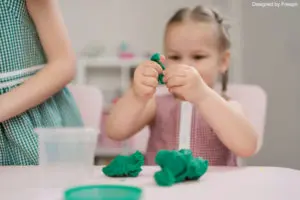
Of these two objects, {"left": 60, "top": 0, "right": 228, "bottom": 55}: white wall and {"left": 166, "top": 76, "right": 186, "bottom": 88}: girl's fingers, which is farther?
{"left": 60, "top": 0, "right": 228, "bottom": 55}: white wall

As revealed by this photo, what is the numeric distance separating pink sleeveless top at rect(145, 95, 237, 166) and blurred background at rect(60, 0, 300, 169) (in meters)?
0.03

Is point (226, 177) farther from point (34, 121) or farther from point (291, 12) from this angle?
point (291, 12)

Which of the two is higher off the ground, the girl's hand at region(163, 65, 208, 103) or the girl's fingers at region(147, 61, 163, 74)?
the girl's fingers at region(147, 61, 163, 74)

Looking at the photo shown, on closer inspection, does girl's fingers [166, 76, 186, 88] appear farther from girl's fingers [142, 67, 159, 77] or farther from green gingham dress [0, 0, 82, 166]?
green gingham dress [0, 0, 82, 166]

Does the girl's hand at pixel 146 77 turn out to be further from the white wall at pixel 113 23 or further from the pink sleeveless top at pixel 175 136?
the white wall at pixel 113 23

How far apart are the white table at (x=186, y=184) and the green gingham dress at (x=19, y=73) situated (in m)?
0.12

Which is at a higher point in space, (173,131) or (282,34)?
(282,34)

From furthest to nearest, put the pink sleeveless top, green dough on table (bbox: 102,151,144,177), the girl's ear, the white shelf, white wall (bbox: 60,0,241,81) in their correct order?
1. white wall (bbox: 60,0,241,81)
2. the white shelf
3. the girl's ear
4. the pink sleeveless top
5. green dough on table (bbox: 102,151,144,177)

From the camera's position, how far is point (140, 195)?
1.24ft

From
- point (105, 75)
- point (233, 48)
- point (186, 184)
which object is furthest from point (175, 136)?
point (105, 75)

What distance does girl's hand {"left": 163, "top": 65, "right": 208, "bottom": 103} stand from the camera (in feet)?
1.92

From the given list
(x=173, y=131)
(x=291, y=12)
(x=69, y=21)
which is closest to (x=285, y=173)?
(x=173, y=131)

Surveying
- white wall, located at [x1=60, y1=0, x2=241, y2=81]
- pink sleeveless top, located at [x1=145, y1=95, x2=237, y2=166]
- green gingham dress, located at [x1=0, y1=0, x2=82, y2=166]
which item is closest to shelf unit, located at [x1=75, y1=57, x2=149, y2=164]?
white wall, located at [x1=60, y1=0, x2=241, y2=81]

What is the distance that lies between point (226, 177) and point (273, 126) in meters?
0.96
